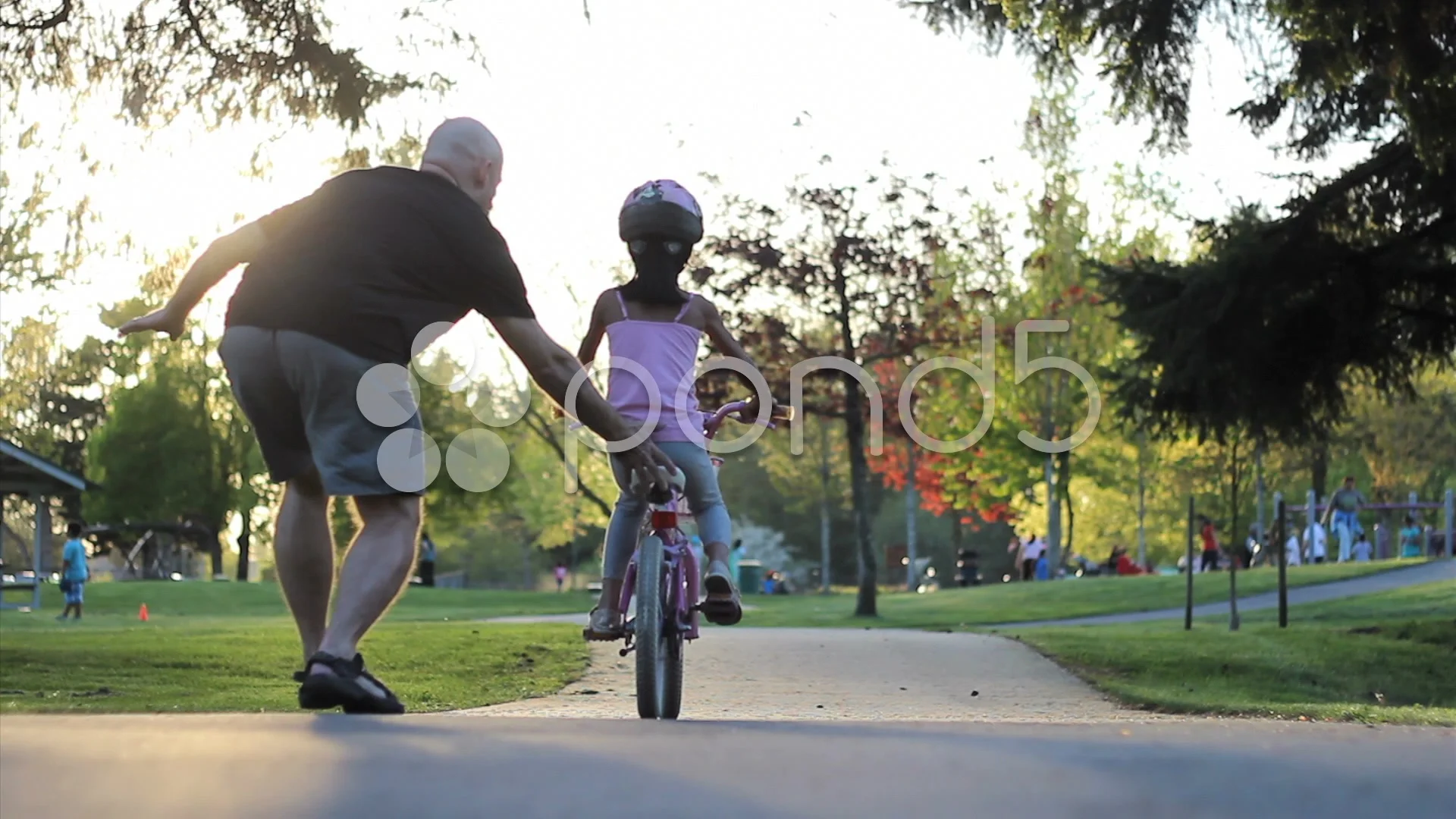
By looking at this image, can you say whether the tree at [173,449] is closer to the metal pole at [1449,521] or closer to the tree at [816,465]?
the tree at [816,465]

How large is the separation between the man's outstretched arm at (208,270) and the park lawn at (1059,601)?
19.4m

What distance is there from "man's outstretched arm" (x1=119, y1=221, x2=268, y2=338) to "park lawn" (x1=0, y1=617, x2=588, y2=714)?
2.21m

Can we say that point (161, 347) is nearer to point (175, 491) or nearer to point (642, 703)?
point (175, 491)

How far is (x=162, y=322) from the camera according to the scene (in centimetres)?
600

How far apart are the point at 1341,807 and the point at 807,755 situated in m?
0.99

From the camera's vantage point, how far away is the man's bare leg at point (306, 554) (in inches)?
231

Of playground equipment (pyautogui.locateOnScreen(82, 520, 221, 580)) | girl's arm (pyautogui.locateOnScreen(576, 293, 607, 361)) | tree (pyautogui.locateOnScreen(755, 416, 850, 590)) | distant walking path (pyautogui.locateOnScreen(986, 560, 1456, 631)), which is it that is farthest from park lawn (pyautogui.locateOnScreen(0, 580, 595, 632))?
girl's arm (pyautogui.locateOnScreen(576, 293, 607, 361))

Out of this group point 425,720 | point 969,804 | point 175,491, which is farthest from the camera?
point 175,491

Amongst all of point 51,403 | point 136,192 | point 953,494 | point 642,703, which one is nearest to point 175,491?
point 51,403

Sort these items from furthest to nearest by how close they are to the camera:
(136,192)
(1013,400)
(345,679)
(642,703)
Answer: (1013,400), (136,192), (642,703), (345,679)

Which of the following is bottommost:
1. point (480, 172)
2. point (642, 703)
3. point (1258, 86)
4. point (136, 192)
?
point (642, 703)

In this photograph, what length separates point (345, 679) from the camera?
5.03m

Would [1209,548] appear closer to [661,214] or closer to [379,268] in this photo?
[661,214]

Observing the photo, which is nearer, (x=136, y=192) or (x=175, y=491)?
(x=136, y=192)
